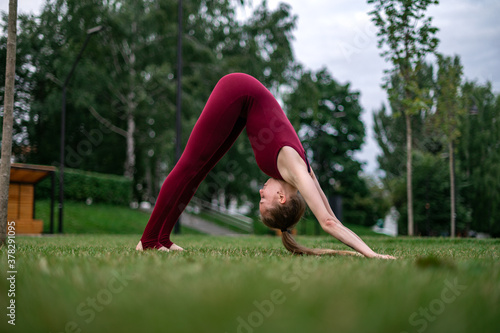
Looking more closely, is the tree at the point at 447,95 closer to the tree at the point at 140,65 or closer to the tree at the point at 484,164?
the tree at the point at 140,65

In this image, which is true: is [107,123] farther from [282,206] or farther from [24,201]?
[282,206]

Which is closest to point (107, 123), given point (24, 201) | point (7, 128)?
point (24, 201)

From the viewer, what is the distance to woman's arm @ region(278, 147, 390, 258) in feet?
10.7

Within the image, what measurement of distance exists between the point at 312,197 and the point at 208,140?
118 centimetres

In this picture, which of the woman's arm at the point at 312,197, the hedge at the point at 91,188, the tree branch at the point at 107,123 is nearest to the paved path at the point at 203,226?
the hedge at the point at 91,188

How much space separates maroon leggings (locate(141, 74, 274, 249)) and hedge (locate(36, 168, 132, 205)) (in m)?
21.4

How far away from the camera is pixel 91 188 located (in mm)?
24828

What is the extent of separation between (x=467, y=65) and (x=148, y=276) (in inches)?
768

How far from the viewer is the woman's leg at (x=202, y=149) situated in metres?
3.96

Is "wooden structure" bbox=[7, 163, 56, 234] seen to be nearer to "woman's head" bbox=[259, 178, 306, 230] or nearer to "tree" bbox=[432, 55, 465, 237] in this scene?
"woman's head" bbox=[259, 178, 306, 230]

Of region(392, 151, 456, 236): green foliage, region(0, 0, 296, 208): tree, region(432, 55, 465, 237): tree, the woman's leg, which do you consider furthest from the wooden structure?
region(392, 151, 456, 236): green foliage

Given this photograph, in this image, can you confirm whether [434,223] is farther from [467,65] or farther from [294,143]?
[294,143]

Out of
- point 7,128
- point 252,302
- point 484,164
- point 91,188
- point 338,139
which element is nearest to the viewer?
point 252,302

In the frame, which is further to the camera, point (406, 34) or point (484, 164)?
point (484, 164)
